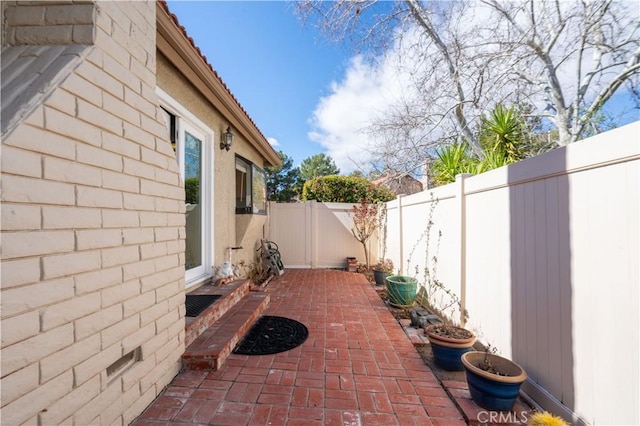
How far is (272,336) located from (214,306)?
2.80 feet

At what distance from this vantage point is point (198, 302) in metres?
3.66

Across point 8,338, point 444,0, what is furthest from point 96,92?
point 444,0

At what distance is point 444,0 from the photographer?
616 cm

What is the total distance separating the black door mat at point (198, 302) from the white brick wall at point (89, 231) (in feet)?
2.48

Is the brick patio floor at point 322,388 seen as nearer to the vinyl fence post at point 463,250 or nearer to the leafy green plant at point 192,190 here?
the vinyl fence post at point 463,250

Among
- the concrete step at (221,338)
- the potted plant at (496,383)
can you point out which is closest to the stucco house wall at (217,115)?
the concrete step at (221,338)

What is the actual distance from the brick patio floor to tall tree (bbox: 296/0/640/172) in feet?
18.7

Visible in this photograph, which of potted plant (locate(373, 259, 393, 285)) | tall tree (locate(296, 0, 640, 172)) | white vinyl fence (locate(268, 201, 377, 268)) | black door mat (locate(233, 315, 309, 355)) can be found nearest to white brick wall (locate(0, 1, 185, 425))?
black door mat (locate(233, 315, 309, 355))

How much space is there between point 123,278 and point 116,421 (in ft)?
3.15

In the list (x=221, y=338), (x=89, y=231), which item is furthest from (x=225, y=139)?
(x=89, y=231)

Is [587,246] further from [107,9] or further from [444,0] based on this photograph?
[444,0]

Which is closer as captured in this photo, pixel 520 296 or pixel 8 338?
pixel 8 338

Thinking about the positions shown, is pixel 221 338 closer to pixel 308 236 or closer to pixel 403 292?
pixel 403 292

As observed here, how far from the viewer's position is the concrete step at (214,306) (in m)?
2.96
